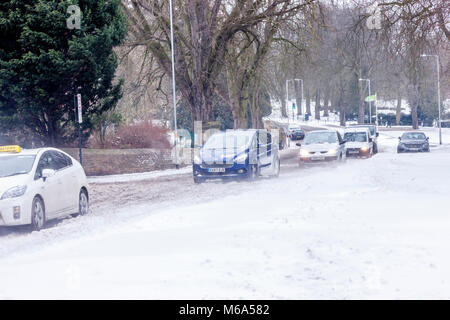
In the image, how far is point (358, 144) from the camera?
35469 millimetres

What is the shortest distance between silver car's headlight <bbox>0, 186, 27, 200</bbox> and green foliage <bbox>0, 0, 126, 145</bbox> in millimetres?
13032

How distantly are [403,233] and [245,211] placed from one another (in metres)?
3.17

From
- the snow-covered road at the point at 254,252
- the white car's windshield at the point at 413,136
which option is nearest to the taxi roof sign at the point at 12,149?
the snow-covered road at the point at 254,252

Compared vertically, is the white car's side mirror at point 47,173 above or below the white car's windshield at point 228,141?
below

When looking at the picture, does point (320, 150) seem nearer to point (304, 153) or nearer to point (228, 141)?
point (304, 153)

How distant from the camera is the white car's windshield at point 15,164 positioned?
12680 mm

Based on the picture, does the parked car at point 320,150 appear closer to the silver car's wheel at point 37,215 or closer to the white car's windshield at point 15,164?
the white car's windshield at point 15,164

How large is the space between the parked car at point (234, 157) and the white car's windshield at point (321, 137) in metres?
6.82

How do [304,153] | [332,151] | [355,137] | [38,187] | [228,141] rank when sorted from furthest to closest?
[355,137]
[304,153]
[332,151]
[228,141]
[38,187]

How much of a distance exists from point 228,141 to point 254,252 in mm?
14376

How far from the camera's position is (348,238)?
8.14m

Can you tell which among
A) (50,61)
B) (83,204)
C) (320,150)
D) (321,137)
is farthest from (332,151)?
(83,204)

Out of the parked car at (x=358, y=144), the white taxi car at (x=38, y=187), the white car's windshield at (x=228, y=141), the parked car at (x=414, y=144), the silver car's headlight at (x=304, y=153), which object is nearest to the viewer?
the white taxi car at (x=38, y=187)

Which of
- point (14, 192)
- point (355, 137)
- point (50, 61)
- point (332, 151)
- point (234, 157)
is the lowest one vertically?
point (14, 192)
